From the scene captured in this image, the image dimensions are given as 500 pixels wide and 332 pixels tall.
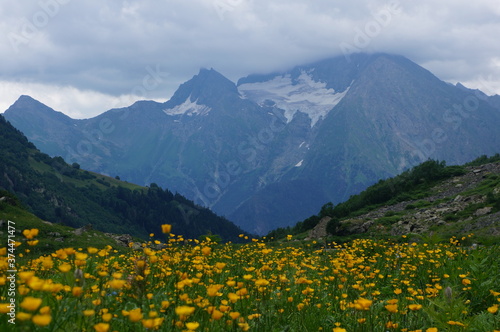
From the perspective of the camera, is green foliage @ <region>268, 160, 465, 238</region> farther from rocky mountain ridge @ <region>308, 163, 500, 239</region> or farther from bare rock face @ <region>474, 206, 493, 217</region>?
bare rock face @ <region>474, 206, 493, 217</region>

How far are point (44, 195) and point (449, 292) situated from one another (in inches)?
8006

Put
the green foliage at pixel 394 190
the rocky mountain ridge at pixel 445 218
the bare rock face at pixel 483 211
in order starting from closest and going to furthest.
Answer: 1. the rocky mountain ridge at pixel 445 218
2. the bare rock face at pixel 483 211
3. the green foliage at pixel 394 190

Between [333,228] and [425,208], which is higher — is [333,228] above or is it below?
below

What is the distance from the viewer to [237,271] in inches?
342

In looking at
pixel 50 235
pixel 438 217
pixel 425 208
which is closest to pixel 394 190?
pixel 425 208

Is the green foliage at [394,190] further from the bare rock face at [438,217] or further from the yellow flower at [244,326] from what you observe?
the yellow flower at [244,326]

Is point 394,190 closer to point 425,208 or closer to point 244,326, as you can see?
point 425,208

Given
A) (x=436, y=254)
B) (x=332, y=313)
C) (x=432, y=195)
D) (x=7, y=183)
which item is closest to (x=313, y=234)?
(x=432, y=195)

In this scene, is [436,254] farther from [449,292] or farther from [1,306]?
[1,306]

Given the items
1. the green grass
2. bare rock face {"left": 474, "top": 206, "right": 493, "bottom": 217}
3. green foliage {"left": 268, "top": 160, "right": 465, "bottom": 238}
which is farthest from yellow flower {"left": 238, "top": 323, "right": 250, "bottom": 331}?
green foliage {"left": 268, "top": 160, "right": 465, "bottom": 238}

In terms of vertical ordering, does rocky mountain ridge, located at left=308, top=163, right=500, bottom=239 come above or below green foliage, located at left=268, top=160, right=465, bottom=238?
below

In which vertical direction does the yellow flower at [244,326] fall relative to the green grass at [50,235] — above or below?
below

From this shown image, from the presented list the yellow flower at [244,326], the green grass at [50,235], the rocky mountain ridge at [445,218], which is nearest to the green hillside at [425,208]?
the rocky mountain ridge at [445,218]

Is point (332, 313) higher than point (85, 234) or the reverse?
the reverse
